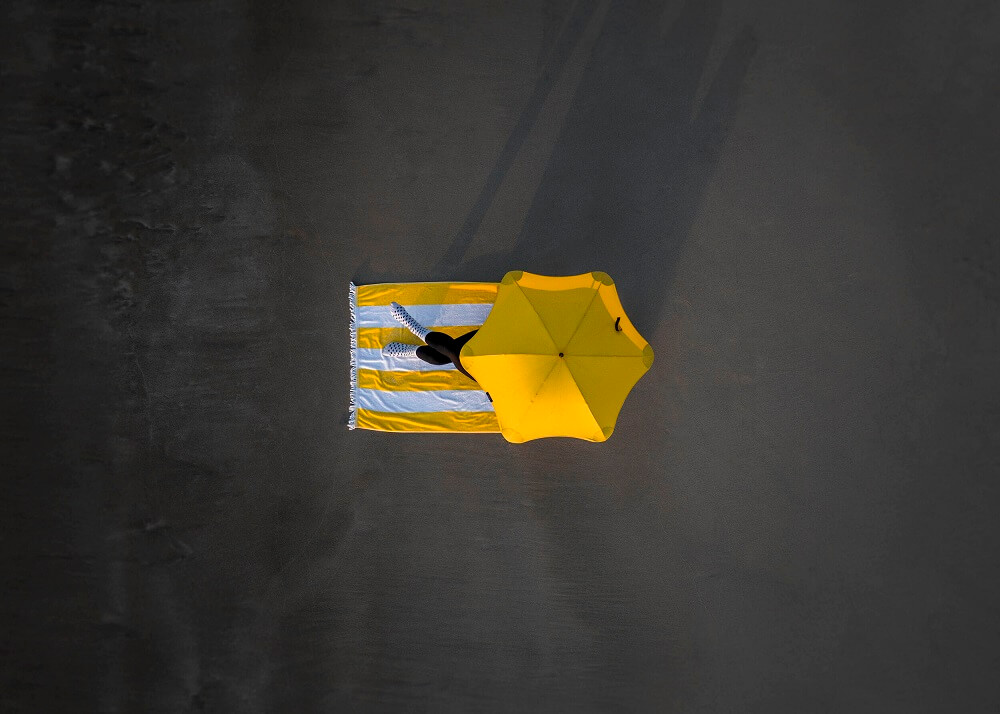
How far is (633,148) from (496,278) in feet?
4.06

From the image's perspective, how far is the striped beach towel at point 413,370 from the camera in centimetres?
353

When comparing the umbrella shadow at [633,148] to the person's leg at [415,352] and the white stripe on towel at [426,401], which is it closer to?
the person's leg at [415,352]

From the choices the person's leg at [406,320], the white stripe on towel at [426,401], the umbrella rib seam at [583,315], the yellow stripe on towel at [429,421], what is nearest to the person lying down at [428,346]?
the person's leg at [406,320]

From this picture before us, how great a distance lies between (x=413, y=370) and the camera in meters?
3.55

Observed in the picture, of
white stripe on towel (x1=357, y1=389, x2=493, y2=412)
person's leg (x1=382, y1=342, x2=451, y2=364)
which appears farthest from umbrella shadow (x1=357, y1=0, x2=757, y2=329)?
white stripe on towel (x1=357, y1=389, x2=493, y2=412)

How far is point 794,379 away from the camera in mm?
3617

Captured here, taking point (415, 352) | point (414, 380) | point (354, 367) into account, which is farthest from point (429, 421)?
point (354, 367)

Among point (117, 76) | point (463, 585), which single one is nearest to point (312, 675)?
point (463, 585)

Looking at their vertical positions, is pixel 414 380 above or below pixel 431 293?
below

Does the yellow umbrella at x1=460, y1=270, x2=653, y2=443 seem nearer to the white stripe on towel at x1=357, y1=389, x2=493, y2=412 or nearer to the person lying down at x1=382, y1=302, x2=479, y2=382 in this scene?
the person lying down at x1=382, y1=302, x2=479, y2=382

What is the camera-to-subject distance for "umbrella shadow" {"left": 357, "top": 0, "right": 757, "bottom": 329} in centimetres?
363

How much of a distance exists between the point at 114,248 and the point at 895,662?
5.75 meters

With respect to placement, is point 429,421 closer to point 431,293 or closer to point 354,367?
point 354,367

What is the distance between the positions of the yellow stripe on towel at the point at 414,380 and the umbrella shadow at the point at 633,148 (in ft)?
2.16
